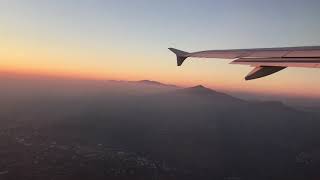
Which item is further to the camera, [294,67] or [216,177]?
[216,177]

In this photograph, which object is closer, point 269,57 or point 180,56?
point 269,57

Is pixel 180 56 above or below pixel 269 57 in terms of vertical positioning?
above

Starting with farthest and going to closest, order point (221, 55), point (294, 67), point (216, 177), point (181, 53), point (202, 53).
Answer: point (216, 177), point (181, 53), point (202, 53), point (221, 55), point (294, 67)

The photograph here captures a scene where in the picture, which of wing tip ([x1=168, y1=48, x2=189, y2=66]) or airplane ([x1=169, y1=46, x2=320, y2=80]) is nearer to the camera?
airplane ([x1=169, y1=46, x2=320, y2=80])

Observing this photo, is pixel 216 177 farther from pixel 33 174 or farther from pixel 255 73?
pixel 255 73

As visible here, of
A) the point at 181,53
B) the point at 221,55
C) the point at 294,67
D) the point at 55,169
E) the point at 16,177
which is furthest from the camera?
the point at 55,169

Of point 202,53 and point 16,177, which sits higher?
point 202,53

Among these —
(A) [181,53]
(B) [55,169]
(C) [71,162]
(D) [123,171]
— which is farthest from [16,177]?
(A) [181,53]

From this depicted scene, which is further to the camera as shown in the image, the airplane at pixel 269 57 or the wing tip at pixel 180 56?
the wing tip at pixel 180 56
